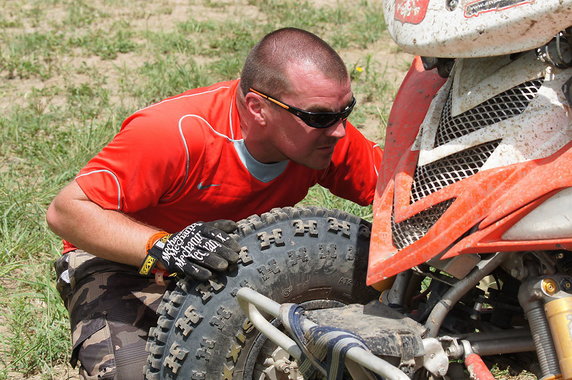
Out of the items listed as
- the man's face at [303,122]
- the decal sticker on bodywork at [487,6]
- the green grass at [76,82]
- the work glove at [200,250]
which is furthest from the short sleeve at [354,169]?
the decal sticker on bodywork at [487,6]

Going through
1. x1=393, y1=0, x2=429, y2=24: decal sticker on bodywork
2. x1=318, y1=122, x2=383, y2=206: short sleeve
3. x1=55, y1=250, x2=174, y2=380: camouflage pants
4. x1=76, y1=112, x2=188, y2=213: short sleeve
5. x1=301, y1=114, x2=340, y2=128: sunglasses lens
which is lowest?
x1=55, y1=250, x2=174, y2=380: camouflage pants

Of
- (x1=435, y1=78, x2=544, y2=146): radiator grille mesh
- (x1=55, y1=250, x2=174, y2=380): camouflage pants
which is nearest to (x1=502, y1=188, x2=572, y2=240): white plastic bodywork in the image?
(x1=435, y1=78, x2=544, y2=146): radiator grille mesh

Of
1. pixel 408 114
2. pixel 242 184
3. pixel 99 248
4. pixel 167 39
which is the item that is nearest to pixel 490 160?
pixel 408 114

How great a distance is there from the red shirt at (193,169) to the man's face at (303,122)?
23cm

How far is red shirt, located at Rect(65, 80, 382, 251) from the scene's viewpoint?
9.83 feet

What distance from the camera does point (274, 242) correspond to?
2.55 m

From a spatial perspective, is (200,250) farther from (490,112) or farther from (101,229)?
(490,112)

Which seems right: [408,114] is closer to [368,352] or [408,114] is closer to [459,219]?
[459,219]

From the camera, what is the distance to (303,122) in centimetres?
295

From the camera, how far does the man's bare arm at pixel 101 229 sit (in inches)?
115

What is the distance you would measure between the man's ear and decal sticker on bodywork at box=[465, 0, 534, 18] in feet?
3.54

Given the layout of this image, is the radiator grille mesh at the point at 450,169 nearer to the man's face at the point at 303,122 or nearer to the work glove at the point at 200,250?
the work glove at the point at 200,250

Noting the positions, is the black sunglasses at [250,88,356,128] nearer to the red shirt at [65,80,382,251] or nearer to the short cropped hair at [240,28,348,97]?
the short cropped hair at [240,28,348,97]

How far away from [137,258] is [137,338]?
1.24 ft
